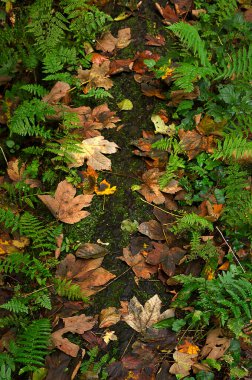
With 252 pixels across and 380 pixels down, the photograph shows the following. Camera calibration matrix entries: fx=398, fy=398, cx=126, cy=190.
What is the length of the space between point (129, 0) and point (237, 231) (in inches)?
97.9

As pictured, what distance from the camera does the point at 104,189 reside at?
3041 mm

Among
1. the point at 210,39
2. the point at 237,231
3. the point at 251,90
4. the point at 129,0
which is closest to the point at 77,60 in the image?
the point at 129,0

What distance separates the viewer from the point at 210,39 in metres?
3.78

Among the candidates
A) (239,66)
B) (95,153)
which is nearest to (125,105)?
(95,153)

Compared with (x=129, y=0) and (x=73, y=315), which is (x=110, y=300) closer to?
(x=73, y=315)

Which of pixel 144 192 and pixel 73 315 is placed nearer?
pixel 73 315

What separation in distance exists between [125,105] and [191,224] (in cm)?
125

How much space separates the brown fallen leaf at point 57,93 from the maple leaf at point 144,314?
70.9 inches

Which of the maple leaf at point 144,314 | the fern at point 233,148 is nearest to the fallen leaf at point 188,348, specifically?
the maple leaf at point 144,314

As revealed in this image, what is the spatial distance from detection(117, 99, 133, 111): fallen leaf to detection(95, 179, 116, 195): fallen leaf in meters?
0.74

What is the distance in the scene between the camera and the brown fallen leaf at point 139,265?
2.71m

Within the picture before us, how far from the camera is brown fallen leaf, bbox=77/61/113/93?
139 inches

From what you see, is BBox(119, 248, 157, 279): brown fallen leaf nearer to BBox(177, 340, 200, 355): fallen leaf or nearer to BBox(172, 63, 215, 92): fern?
BBox(177, 340, 200, 355): fallen leaf

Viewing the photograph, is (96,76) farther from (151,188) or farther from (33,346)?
(33,346)
